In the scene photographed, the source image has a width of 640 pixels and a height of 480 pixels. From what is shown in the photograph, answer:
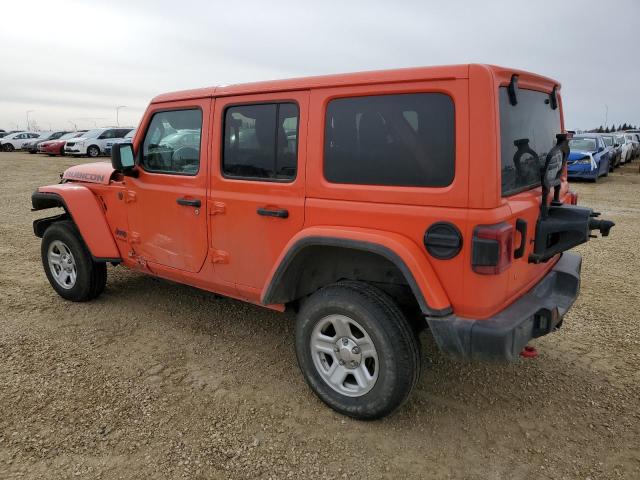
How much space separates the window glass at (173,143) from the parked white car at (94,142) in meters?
21.1

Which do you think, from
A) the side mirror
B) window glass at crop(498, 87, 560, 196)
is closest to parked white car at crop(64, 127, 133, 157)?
the side mirror

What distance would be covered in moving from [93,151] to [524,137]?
2418 centimetres

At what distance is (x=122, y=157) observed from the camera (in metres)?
3.71

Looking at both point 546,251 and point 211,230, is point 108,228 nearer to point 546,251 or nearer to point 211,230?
point 211,230

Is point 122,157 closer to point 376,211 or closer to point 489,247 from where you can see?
point 376,211

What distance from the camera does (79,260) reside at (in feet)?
14.2

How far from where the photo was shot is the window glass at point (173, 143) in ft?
11.5

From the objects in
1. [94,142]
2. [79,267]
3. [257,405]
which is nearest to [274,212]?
[257,405]

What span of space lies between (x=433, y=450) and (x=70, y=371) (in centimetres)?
246

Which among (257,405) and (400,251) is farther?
(257,405)

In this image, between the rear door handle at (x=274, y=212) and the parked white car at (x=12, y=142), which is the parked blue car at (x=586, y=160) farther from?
the parked white car at (x=12, y=142)

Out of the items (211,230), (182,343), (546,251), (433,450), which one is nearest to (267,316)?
(182,343)

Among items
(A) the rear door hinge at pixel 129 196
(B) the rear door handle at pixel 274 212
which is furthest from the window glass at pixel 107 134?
(B) the rear door handle at pixel 274 212

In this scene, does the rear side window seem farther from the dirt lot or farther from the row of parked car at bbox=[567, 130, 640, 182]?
the row of parked car at bbox=[567, 130, 640, 182]
